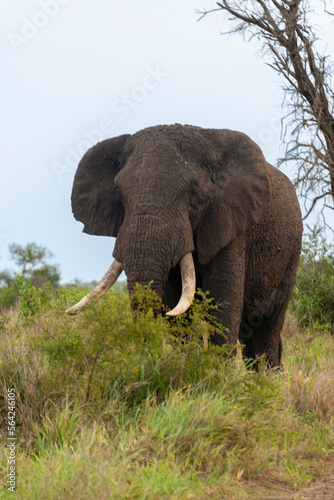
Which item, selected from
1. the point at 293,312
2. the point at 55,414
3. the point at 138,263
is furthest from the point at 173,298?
the point at 293,312

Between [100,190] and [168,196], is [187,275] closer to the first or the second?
[168,196]

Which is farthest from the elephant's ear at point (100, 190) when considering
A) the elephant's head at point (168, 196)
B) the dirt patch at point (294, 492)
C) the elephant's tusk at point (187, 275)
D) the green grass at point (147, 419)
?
the dirt patch at point (294, 492)

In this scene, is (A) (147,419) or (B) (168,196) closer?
(A) (147,419)

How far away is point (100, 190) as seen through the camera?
733 centimetres

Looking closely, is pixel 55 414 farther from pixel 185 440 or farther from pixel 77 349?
pixel 185 440

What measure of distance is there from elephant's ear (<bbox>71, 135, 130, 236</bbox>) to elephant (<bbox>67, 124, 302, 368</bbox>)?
1 cm

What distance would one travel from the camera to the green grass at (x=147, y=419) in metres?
4.10

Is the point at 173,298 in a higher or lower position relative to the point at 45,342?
higher

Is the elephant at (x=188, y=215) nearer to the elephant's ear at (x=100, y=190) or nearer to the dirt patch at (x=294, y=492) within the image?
the elephant's ear at (x=100, y=190)

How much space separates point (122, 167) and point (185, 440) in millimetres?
3427

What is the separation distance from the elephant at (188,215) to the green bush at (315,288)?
5010 millimetres

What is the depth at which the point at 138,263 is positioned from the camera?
5.97 metres

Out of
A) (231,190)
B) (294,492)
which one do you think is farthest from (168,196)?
(294,492)

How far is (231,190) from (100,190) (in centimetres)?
151
